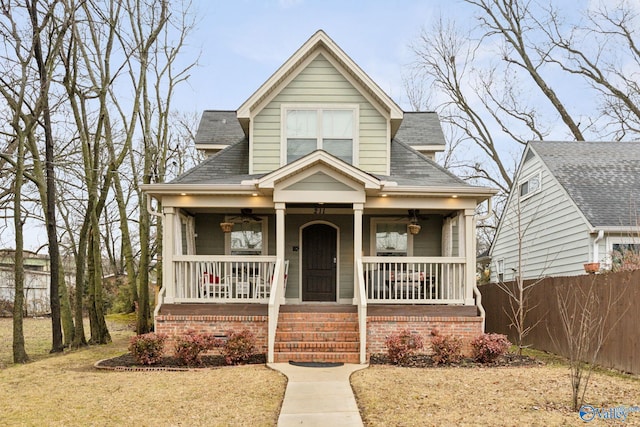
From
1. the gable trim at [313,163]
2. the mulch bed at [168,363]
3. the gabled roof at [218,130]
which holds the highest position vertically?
the gabled roof at [218,130]

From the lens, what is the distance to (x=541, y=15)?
24.4 meters

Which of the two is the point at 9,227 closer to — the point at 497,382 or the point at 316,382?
the point at 316,382

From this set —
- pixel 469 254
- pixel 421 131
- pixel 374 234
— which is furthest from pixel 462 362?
pixel 421 131

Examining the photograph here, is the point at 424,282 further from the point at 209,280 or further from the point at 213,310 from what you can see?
the point at 209,280

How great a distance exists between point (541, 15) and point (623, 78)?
4518 millimetres

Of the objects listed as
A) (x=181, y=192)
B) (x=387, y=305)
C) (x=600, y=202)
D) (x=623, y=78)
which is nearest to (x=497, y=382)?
(x=387, y=305)

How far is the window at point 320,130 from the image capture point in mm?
12789

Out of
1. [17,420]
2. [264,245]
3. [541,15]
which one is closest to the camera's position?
[17,420]

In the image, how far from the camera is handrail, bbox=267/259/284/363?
9945mm

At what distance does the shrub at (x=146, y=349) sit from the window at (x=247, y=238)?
12.8 ft

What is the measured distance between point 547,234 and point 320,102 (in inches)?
319

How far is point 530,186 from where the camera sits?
1761 centimetres

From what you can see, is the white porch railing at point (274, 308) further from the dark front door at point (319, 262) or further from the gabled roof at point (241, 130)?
the gabled roof at point (241, 130)

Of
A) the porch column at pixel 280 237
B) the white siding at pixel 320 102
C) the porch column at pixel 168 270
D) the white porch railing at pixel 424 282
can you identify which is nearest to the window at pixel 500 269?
the white porch railing at pixel 424 282
